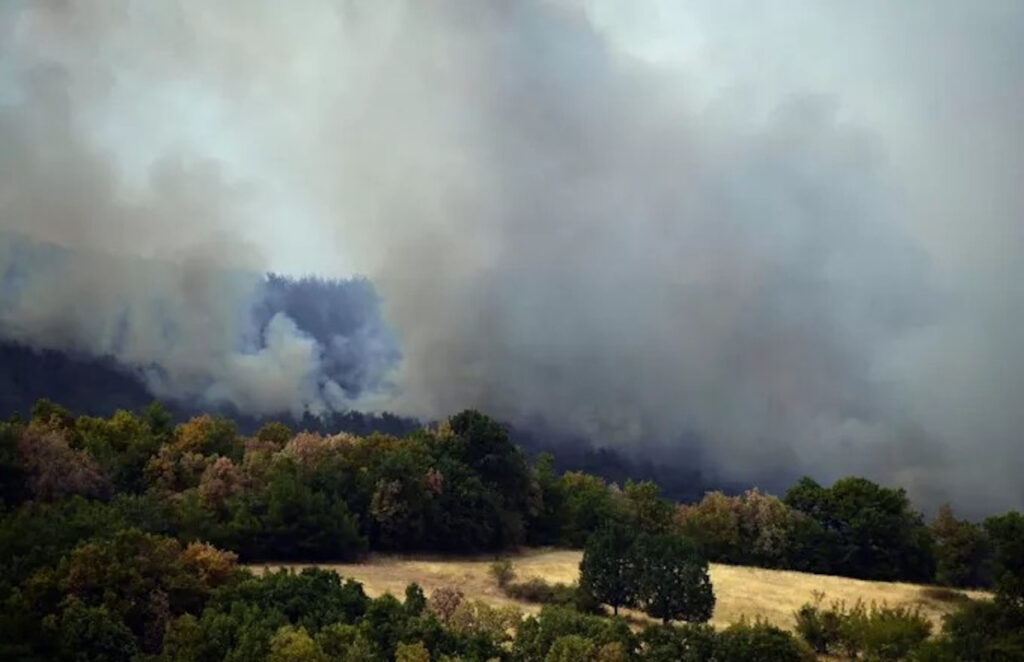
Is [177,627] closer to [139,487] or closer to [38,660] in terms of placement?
[38,660]

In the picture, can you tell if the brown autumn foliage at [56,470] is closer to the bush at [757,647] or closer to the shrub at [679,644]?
the shrub at [679,644]

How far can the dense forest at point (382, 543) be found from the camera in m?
26.1

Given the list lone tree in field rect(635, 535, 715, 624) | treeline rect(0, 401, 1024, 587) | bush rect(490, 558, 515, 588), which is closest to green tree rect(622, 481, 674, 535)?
treeline rect(0, 401, 1024, 587)

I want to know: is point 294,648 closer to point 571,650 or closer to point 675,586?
point 571,650

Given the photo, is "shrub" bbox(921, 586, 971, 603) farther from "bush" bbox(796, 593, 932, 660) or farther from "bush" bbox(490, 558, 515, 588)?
"bush" bbox(490, 558, 515, 588)

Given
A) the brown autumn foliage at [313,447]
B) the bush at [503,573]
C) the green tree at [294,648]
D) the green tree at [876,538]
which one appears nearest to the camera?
the green tree at [294,648]

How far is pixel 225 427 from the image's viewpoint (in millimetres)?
57094

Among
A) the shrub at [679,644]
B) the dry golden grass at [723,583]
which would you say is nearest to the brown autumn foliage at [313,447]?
the dry golden grass at [723,583]

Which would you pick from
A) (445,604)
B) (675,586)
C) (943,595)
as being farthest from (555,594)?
(943,595)

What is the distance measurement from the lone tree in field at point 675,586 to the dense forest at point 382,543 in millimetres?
84

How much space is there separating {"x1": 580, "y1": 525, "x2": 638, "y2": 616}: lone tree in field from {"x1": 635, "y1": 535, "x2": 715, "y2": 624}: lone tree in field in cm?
49

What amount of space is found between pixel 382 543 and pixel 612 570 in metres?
14.8

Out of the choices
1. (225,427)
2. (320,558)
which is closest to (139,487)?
(225,427)

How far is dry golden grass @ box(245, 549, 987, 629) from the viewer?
4225 centimetres
